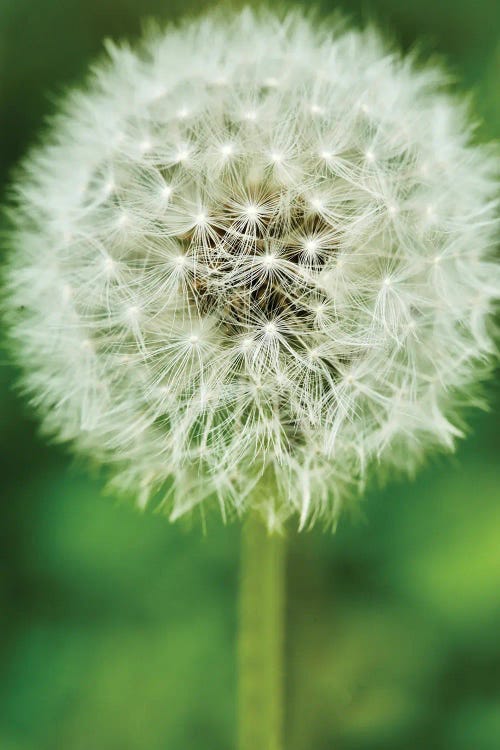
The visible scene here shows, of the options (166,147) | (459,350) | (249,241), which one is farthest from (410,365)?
(166,147)

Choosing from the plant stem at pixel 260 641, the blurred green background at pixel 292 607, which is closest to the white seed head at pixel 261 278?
the plant stem at pixel 260 641

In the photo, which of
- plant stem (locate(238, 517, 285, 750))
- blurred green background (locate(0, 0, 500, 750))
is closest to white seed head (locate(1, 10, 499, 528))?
plant stem (locate(238, 517, 285, 750))

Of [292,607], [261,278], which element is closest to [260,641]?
[292,607]

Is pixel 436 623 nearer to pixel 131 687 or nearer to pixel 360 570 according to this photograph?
pixel 360 570

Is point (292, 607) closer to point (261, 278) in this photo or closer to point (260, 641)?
point (260, 641)

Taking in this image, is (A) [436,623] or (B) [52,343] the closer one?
(B) [52,343]

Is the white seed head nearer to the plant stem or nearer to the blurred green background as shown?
the plant stem

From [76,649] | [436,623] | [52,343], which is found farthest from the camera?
[76,649]
